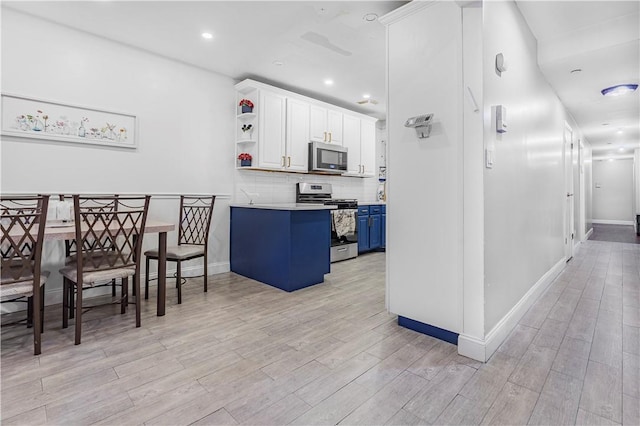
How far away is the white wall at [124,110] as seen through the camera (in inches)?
111

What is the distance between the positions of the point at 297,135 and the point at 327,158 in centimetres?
59

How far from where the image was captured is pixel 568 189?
462cm

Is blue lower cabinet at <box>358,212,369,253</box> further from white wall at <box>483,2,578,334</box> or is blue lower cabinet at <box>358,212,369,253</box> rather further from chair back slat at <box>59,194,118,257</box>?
chair back slat at <box>59,194,118,257</box>

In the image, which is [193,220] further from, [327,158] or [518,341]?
[518,341]

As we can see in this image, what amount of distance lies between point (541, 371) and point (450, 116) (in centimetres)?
161

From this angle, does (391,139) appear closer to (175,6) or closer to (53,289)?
(175,6)

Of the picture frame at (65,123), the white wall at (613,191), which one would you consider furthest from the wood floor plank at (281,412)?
the white wall at (613,191)

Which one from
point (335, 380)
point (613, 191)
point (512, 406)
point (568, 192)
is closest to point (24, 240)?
point (335, 380)

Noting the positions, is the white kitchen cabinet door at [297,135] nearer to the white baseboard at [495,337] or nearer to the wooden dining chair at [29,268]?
the wooden dining chair at [29,268]

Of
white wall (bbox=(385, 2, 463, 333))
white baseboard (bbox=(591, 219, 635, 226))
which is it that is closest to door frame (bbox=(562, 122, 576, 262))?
white wall (bbox=(385, 2, 463, 333))

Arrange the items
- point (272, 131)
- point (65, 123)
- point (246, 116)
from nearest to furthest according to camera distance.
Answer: point (65, 123), point (246, 116), point (272, 131)

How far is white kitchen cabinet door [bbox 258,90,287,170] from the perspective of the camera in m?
4.10

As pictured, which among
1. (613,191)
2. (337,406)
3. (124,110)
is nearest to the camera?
(337,406)

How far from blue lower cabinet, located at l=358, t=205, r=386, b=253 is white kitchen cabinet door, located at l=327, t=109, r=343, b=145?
1.17 meters
